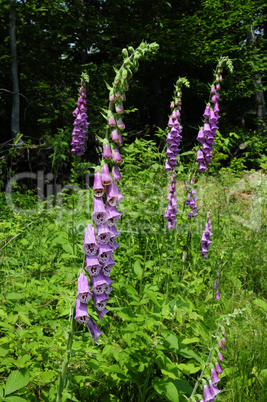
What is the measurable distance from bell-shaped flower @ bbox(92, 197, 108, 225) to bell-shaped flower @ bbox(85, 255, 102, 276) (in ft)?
0.54

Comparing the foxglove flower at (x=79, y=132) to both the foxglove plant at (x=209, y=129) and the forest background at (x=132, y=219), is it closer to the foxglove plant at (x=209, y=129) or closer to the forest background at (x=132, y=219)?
the forest background at (x=132, y=219)

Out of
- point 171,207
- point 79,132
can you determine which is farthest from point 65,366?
point 79,132

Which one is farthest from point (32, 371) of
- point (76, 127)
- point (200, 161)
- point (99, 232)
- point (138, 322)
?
point (76, 127)

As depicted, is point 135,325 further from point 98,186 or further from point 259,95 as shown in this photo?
point 259,95

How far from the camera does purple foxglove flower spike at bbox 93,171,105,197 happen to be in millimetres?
1386

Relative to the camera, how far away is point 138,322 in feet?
6.02

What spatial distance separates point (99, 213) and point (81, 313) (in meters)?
0.45

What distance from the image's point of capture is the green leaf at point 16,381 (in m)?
1.30

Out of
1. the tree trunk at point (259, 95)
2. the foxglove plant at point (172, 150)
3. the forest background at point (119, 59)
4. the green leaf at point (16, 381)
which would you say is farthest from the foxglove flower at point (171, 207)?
the tree trunk at point (259, 95)

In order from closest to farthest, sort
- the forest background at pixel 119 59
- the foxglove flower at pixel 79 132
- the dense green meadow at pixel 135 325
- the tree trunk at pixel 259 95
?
1. the dense green meadow at pixel 135 325
2. the foxglove flower at pixel 79 132
3. the forest background at pixel 119 59
4. the tree trunk at pixel 259 95

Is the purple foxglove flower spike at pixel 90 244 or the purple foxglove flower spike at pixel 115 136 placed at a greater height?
the purple foxglove flower spike at pixel 115 136

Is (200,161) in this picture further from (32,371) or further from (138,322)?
(32,371)

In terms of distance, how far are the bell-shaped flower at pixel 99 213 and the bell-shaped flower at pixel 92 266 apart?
16cm

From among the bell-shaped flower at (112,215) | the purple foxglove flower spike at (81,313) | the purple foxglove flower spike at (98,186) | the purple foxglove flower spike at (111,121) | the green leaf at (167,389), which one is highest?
the purple foxglove flower spike at (111,121)
